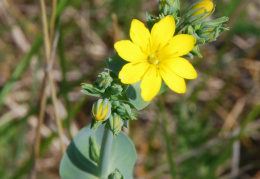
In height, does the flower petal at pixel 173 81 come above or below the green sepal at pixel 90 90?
below

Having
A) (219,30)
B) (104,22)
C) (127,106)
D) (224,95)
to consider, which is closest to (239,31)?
(224,95)

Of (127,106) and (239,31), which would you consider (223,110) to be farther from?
(127,106)

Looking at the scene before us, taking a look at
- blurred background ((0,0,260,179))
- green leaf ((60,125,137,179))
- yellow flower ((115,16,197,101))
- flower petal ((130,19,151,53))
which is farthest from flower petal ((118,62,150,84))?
blurred background ((0,0,260,179))

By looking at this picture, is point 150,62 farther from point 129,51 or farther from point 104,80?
point 104,80

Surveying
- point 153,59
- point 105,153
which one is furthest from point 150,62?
point 105,153

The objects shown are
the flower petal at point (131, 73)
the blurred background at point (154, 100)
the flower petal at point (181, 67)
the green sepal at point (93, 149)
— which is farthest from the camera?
the blurred background at point (154, 100)

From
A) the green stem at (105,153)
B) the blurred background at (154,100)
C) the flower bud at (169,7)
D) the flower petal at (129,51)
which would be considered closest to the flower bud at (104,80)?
the flower petal at (129,51)

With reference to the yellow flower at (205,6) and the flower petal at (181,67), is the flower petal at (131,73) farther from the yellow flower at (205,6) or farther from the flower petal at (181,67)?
the yellow flower at (205,6)
